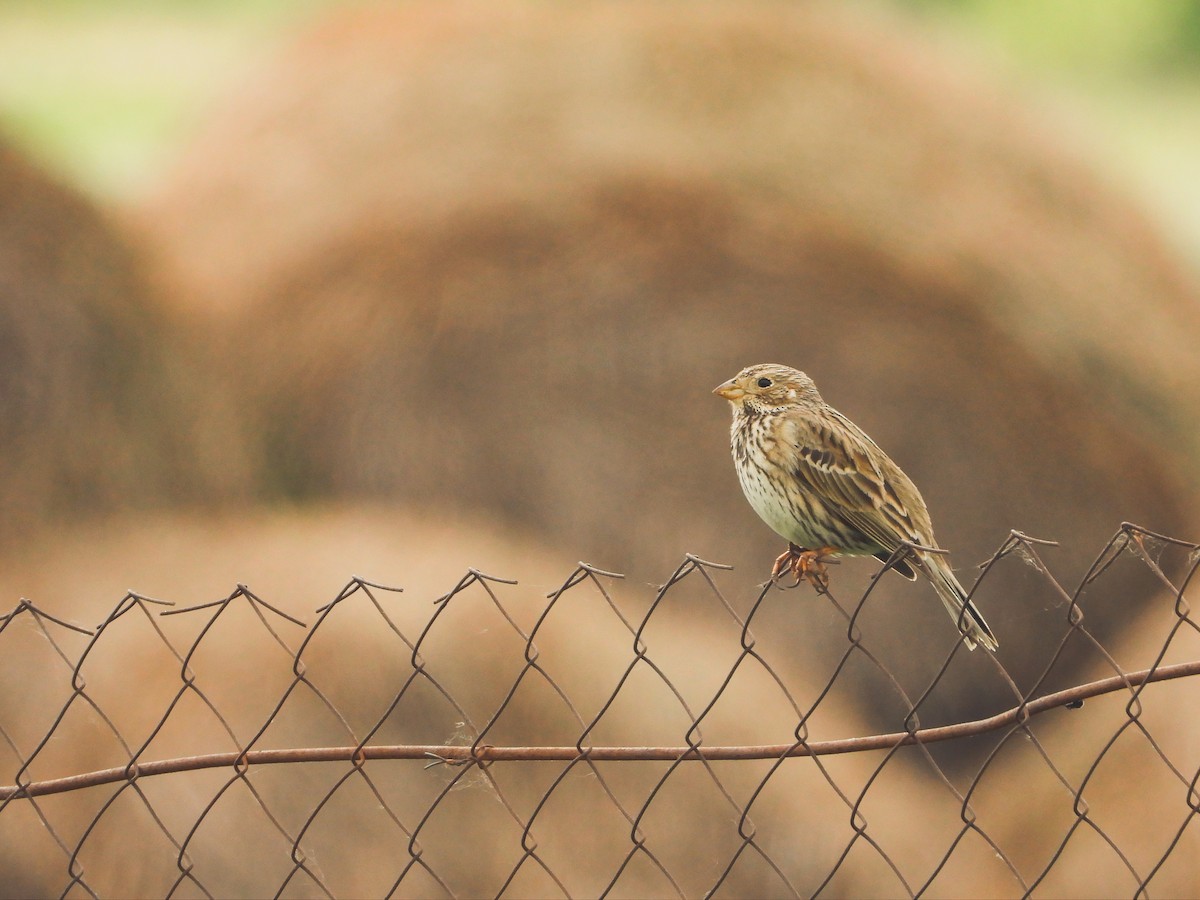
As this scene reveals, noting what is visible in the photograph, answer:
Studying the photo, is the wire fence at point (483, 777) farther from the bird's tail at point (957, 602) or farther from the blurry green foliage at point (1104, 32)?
the blurry green foliage at point (1104, 32)

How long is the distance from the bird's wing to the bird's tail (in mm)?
236

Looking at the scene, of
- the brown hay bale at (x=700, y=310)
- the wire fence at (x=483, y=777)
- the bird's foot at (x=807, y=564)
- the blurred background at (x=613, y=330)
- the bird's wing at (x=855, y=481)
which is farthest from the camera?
the brown hay bale at (x=700, y=310)

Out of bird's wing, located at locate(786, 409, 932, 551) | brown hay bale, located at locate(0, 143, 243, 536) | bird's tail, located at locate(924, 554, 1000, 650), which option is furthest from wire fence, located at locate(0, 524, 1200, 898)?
bird's tail, located at locate(924, 554, 1000, 650)

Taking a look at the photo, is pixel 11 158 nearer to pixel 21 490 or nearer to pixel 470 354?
pixel 21 490

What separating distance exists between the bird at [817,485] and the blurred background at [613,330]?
348 cm

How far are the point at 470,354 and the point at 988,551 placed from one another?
2887 mm

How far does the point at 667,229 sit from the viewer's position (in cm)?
794

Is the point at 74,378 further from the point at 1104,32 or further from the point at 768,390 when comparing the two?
the point at 1104,32

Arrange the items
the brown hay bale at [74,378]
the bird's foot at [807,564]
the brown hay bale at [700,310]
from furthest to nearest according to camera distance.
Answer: the brown hay bale at [700,310]
the brown hay bale at [74,378]
the bird's foot at [807,564]

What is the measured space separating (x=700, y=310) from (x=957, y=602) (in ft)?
14.5

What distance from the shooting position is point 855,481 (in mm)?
3832

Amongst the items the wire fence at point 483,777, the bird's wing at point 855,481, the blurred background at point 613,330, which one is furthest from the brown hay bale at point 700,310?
the bird's wing at point 855,481

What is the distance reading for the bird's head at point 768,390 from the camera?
4.11 m

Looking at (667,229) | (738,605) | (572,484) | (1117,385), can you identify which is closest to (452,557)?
(572,484)
